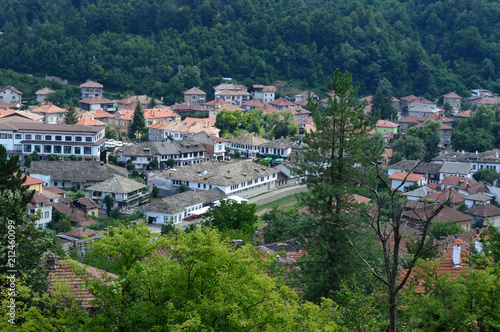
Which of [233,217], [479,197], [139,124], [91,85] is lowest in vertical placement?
[479,197]

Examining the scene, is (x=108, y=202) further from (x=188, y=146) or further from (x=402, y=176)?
(x=402, y=176)

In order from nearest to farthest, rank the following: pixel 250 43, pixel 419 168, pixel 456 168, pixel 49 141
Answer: pixel 49 141
pixel 456 168
pixel 419 168
pixel 250 43

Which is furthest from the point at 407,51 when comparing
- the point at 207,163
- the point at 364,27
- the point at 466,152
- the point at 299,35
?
the point at 207,163

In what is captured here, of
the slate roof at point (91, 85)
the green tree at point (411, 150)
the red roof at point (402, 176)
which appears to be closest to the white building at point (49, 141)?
the slate roof at point (91, 85)

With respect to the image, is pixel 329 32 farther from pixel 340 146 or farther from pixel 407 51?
pixel 340 146

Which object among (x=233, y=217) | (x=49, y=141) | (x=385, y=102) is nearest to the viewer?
(x=233, y=217)

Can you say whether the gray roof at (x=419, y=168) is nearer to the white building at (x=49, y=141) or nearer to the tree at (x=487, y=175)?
the tree at (x=487, y=175)

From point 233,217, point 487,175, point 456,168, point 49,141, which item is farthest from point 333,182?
point 49,141
